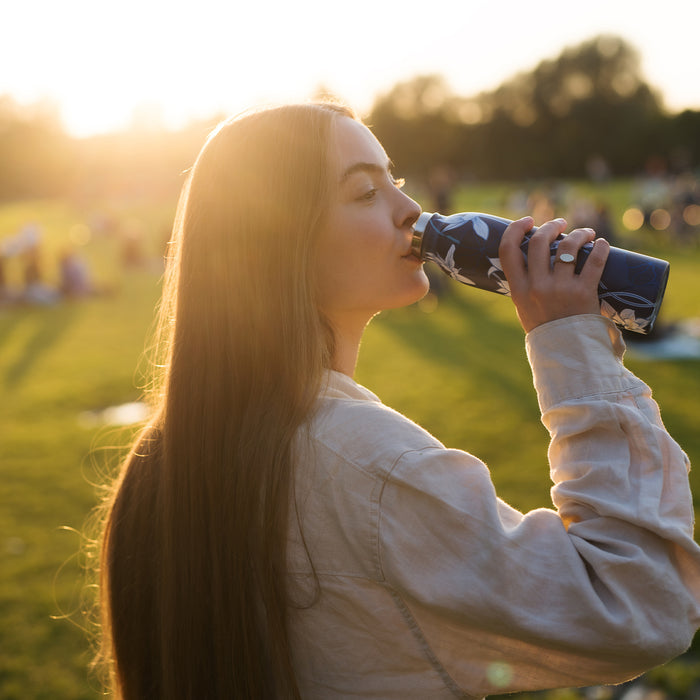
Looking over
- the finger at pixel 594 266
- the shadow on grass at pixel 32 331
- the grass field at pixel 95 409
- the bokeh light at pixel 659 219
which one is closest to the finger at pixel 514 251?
the finger at pixel 594 266

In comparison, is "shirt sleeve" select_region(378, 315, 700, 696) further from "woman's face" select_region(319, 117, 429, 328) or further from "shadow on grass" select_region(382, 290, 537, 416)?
"shadow on grass" select_region(382, 290, 537, 416)

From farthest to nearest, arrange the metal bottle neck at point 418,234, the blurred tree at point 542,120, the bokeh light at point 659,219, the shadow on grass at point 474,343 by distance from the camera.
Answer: the blurred tree at point 542,120 → the bokeh light at point 659,219 → the shadow on grass at point 474,343 → the metal bottle neck at point 418,234

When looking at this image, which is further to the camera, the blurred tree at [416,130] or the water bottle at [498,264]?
the blurred tree at [416,130]

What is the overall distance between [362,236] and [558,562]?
89cm

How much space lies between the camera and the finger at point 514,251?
166cm

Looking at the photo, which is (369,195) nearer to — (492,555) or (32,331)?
(492,555)

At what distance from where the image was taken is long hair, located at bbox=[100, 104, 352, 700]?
A: 1.53m

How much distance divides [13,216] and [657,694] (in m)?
48.5

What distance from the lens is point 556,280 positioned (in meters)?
1.59

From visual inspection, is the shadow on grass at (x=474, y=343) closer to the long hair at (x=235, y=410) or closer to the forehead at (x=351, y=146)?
the forehead at (x=351, y=146)

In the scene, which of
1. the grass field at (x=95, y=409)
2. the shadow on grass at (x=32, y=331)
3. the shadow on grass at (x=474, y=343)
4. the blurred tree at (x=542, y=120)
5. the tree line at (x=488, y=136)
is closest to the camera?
the grass field at (x=95, y=409)

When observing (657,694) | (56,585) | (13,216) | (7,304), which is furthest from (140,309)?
(13,216)

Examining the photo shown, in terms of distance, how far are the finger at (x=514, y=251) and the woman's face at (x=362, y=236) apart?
0.29m

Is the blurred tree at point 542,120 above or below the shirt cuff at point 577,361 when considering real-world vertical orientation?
above
